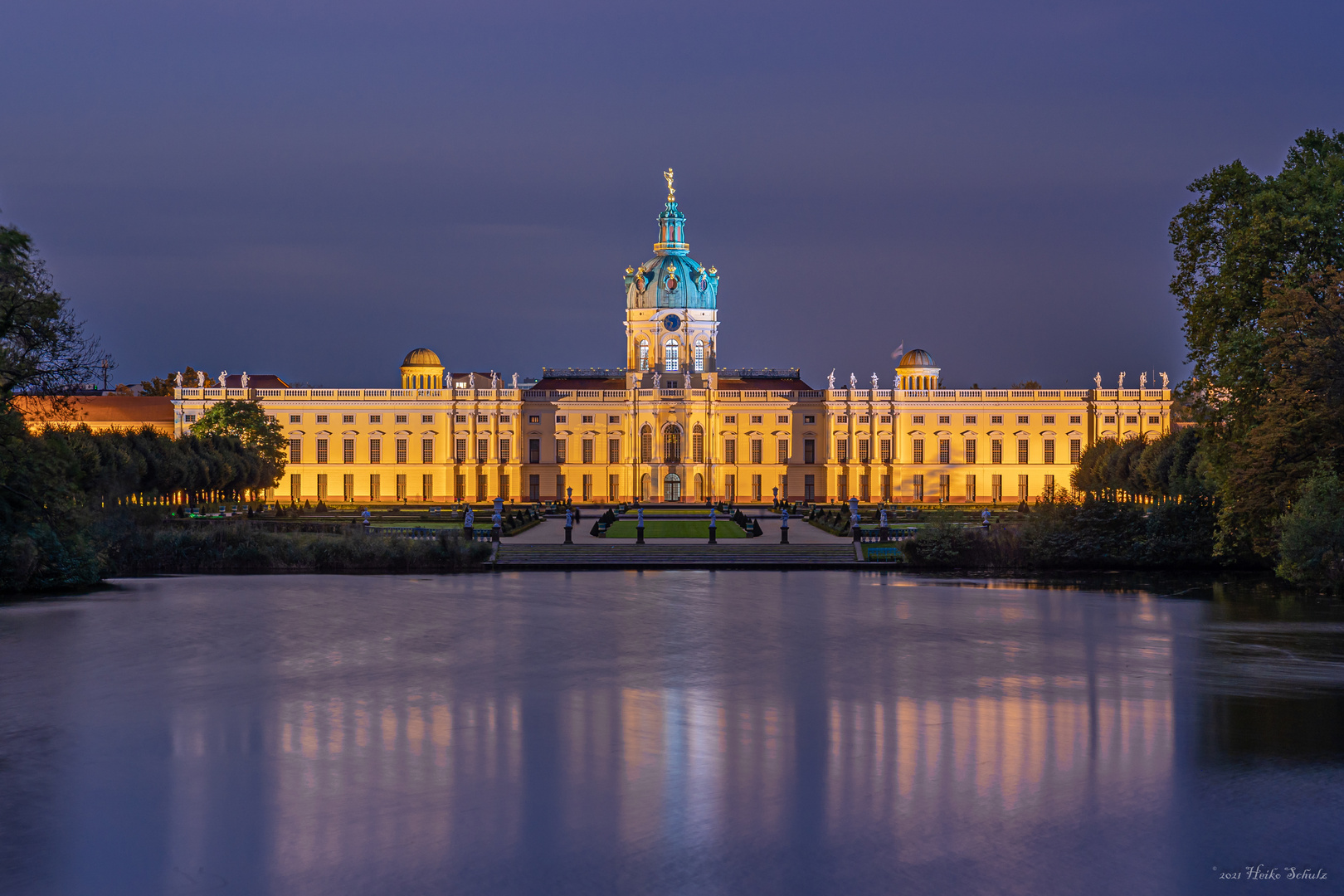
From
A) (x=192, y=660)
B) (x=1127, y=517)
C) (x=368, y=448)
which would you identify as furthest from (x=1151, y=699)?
(x=368, y=448)

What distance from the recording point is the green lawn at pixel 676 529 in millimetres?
50219

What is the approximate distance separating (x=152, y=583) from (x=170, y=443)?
37436 millimetres

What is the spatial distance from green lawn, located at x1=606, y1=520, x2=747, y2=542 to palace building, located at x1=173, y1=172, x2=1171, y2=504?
39.3m

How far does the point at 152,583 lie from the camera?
105 ft

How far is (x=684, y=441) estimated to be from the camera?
10438 cm

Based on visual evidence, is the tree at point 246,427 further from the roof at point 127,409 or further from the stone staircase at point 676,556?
the stone staircase at point 676,556

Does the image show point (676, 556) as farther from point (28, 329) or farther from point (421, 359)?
point (421, 359)

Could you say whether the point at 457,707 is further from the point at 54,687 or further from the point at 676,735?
the point at 54,687

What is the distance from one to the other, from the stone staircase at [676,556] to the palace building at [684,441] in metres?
60.7

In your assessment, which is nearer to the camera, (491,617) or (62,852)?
(62,852)

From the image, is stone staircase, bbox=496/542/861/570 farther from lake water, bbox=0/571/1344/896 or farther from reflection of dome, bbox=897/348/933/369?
reflection of dome, bbox=897/348/933/369

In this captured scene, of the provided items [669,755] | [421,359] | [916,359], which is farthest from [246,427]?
[669,755]

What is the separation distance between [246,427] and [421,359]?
95.2 ft

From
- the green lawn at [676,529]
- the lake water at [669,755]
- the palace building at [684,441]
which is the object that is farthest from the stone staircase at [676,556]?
the palace building at [684,441]
